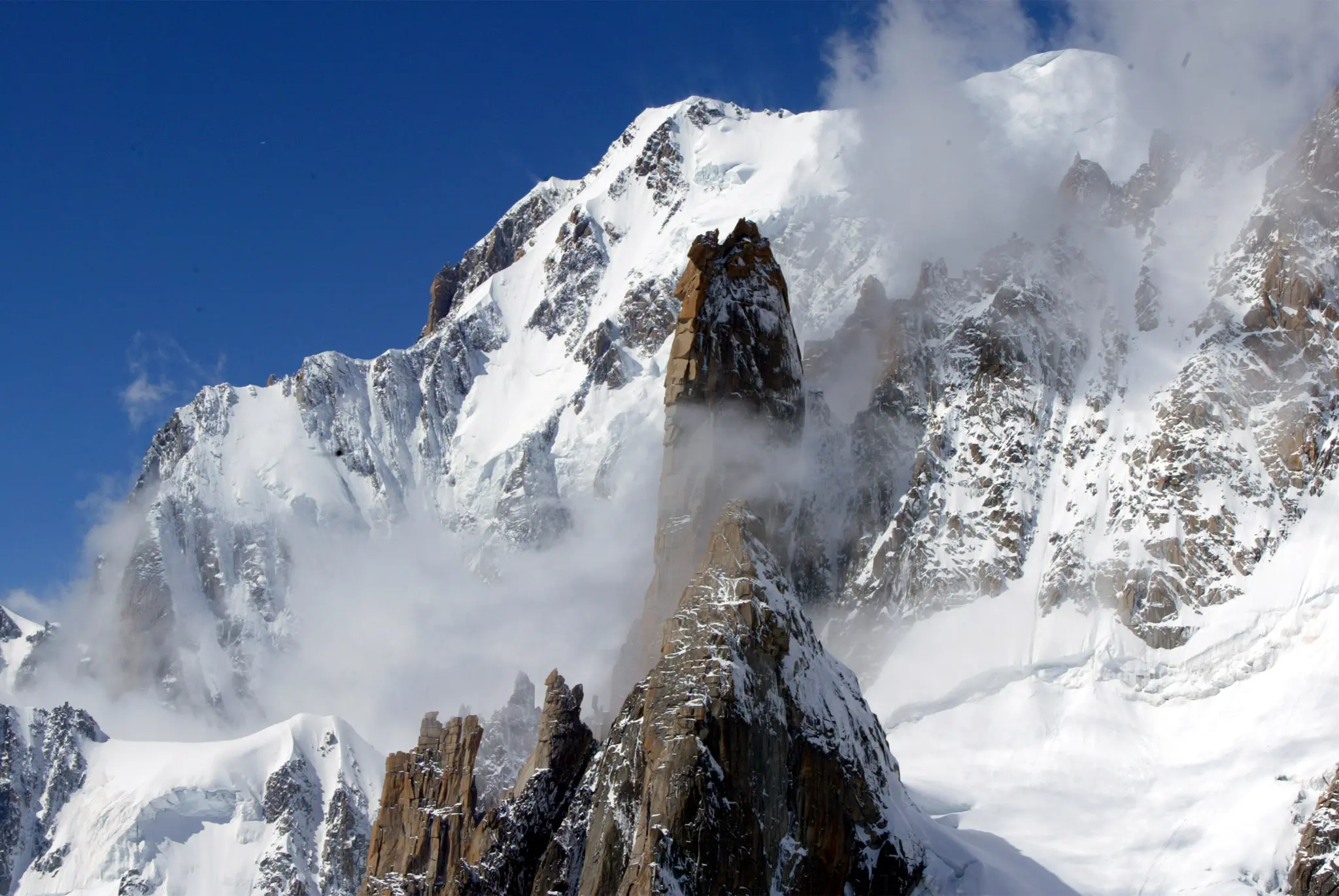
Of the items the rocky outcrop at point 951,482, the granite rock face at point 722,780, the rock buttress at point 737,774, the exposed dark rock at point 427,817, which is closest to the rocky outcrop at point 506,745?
the exposed dark rock at point 427,817

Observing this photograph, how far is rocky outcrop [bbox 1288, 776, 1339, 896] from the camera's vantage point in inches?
4171

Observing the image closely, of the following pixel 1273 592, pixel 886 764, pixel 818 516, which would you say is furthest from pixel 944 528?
pixel 886 764

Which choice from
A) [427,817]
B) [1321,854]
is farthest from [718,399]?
[1321,854]

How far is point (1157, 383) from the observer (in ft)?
600

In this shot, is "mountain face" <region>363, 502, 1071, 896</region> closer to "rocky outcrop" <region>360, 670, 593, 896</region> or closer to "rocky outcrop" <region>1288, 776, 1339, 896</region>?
"rocky outcrop" <region>360, 670, 593, 896</region>

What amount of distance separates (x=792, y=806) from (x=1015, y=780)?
7589cm

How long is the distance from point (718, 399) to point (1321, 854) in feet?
172

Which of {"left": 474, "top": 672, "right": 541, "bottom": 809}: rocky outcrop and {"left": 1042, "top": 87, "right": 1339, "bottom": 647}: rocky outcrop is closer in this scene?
{"left": 474, "top": 672, "right": 541, "bottom": 809}: rocky outcrop

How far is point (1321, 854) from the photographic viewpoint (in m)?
107

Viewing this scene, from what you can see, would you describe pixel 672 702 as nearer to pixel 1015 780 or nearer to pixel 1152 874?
pixel 1152 874

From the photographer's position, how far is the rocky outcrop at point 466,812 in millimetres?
92188

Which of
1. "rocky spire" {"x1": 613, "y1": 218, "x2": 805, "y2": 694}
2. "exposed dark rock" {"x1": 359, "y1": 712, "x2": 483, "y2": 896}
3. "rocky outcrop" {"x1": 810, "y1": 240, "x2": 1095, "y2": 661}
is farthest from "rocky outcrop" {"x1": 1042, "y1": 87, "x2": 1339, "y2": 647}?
"exposed dark rock" {"x1": 359, "y1": 712, "x2": 483, "y2": 896}

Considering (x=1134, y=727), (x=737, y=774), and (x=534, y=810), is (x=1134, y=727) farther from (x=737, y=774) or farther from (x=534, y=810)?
(x=737, y=774)

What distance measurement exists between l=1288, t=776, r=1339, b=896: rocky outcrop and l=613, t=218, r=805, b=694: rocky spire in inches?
1764
